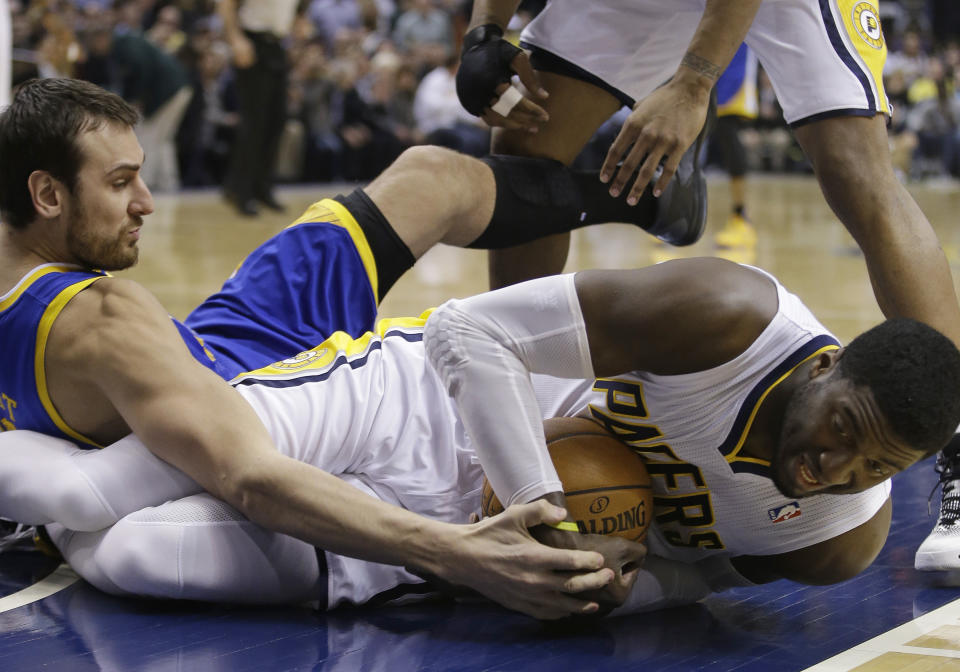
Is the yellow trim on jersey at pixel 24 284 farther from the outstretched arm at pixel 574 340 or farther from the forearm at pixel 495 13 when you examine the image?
the forearm at pixel 495 13

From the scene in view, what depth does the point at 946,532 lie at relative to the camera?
8.78ft

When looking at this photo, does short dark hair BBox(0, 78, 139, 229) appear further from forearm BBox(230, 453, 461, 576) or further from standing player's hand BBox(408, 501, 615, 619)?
standing player's hand BBox(408, 501, 615, 619)

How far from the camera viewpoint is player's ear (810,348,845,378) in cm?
206

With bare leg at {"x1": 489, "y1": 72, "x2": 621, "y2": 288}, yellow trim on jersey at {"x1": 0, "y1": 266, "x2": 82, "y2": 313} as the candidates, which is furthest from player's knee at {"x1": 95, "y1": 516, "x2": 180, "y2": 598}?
bare leg at {"x1": 489, "y1": 72, "x2": 621, "y2": 288}

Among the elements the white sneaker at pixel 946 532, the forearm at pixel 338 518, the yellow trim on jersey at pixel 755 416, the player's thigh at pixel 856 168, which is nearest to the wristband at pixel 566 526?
the forearm at pixel 338 518

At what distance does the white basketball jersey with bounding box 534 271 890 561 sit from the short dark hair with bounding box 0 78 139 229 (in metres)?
1.21

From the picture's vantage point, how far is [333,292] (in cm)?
313

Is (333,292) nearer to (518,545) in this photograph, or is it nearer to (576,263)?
(518,545)

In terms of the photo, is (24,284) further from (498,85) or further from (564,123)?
(564,123)

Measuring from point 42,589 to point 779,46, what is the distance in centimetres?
213

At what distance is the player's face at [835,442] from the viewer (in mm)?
1947

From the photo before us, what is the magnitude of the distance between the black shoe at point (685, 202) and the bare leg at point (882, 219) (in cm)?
62

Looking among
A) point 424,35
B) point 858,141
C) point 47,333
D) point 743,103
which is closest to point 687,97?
point 858,141

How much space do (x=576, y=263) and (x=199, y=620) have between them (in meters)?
5.47
